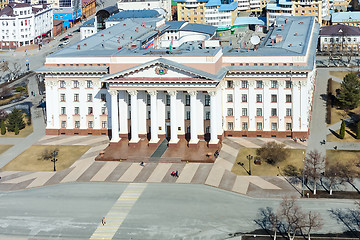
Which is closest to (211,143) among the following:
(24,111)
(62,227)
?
(62,227)

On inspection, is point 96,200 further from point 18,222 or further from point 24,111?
point 24,111

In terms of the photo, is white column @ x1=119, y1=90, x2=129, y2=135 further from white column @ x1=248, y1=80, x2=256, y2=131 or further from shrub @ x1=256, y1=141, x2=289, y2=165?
shrub @ x1=256, y1=141, x2=289, y2=165

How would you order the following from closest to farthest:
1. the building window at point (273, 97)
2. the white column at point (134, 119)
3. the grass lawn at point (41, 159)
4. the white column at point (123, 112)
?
the grass lawn at point (41, 159) < the white column at point (134, 119) < the white column at point (123, 112) < the building window at point (273, 97)

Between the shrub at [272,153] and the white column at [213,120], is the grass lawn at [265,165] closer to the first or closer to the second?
the shrub at [272,153]

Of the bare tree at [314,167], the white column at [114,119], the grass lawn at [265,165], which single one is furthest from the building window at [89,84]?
the bare tree at [314,167]

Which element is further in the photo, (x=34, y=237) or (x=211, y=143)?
(x=211, y=143)
